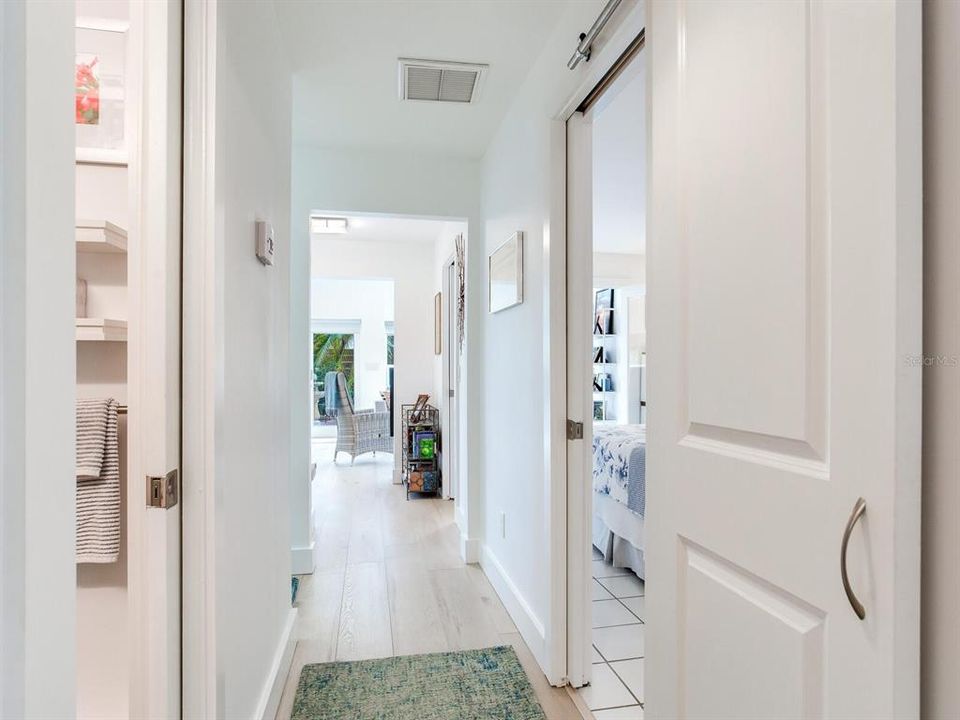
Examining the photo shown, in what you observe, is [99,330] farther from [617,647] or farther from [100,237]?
[617,647]

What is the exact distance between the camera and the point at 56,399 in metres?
0.45

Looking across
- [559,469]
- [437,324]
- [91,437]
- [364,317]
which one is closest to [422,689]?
[559,469]

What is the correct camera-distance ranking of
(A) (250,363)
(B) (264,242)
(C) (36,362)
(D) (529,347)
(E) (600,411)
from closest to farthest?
(C) (36,362), (A) (250,363), (B) (264,242), (D) (529,347), (E) (600,411)

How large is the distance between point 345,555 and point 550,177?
254 cm

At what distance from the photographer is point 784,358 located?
2.64 ft

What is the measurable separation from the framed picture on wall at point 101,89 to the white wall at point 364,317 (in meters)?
7.21

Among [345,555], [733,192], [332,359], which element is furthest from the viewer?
[332,359]

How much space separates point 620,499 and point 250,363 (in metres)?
2.19

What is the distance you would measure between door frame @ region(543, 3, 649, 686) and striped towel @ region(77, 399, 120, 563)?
1.33 metres

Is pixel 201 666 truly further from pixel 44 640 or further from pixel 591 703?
pixel 591 703

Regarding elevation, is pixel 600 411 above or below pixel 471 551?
above

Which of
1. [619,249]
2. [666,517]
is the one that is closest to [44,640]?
[666,517]

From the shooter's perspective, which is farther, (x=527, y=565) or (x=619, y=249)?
(x=619, y=249)

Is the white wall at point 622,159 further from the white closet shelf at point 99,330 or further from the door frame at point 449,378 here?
the white closet shelf at point 99,330
